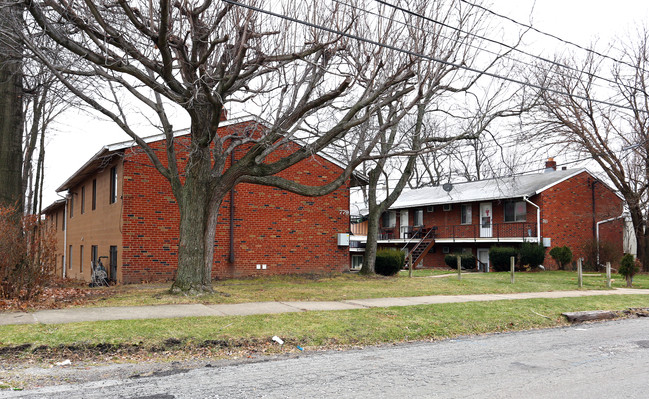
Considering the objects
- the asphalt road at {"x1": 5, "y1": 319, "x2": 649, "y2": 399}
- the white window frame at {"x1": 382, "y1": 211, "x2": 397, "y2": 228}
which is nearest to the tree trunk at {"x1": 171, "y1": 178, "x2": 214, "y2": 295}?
the asphalt road at {"x1": 5, "y1": 319, "x2": 649, "y2": 399}

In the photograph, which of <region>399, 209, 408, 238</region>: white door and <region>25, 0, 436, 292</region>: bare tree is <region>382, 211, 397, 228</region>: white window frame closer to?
<region>399, 209, 408, 238</region>: white door

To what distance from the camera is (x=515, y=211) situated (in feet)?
102

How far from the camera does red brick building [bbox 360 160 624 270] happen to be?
29812mm

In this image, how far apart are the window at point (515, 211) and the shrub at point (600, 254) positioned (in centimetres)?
369

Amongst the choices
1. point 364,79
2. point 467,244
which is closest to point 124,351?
point 364,79

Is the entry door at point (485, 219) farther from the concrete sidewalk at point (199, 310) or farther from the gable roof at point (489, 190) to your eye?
the concrete sidewalk at point (199, 310)

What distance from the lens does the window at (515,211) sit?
30625 millimetres

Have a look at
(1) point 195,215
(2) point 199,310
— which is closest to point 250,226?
(1) point 195,215

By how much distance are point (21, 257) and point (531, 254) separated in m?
24.1

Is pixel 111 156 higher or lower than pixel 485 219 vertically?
higher

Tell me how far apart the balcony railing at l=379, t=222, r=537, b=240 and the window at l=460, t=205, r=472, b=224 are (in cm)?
47

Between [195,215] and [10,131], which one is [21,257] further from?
[10,131]

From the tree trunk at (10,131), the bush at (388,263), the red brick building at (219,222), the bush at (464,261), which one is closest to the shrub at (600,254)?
the bush at (464,261)

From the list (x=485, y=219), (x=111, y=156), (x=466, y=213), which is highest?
(x=111, y=156)
